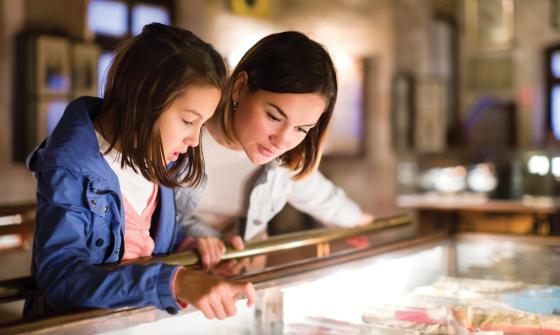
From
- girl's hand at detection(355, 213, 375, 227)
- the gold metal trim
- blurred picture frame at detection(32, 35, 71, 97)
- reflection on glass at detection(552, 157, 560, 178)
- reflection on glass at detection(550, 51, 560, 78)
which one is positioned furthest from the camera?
reflection on glass at detection(550, 51, 560, 78)

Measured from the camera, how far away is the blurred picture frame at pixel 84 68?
5324mm

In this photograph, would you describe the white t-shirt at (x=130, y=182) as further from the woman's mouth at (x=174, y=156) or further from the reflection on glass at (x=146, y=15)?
the reflection on glass at (x=146, y=15)

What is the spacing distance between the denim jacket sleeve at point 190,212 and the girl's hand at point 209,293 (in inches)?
21.3

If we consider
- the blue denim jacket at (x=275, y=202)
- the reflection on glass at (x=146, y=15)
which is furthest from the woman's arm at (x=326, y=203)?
the reflection on glass at (x=146, y=15)

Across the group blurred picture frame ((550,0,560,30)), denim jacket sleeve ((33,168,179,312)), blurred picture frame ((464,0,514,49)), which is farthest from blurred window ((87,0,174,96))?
blurred picture frame ((550,0,560,30))

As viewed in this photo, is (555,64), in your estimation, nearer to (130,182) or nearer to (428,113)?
(428,113)

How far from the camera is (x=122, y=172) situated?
4.37 ft

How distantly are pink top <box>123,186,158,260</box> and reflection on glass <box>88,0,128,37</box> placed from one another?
14.8 ft

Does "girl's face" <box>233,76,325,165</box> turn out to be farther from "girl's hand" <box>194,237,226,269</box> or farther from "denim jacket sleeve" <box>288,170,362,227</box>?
"denim jacket sleeve" <box>288,170,362,227</box>

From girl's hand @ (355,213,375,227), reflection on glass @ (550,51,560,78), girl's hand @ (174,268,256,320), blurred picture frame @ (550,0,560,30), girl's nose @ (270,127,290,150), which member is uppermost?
blurred picture frame @ (550,0,560,30)

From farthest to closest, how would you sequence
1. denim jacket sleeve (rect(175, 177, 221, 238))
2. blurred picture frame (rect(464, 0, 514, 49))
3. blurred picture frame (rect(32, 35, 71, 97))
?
blurred picture frame (rect(464, 0, 514, 49)) → blurred picture frame (rect(32, 35, 71, 97)) → denim jacket sleeve (rect(175, 177, 221, 238))

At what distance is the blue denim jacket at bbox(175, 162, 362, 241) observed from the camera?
172 centimetres

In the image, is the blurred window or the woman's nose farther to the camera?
the blurred window

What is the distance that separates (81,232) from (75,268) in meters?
0.10
